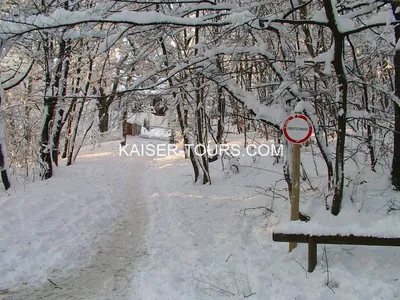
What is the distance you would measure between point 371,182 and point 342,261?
2228mm

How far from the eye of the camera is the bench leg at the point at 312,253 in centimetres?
444

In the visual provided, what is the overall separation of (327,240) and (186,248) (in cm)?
259

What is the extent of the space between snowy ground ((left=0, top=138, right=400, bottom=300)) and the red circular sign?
4.49 ft

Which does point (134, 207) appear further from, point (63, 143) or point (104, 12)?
point (63, 143)

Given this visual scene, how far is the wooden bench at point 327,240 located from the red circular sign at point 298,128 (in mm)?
1286

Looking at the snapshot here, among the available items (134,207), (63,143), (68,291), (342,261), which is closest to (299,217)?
(342,261)

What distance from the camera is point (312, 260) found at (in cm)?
449

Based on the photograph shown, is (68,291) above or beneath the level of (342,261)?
beneath

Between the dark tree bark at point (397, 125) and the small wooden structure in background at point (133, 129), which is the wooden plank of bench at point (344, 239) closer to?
the dark tree bark at point (397, 125)

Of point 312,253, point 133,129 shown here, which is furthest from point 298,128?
point 133,129

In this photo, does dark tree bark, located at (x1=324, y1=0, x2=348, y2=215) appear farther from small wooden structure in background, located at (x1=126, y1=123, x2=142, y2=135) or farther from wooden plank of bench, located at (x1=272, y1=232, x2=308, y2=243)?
small wooden structure in background, located at (x1=126, y1=123, x2=142, y2=135)

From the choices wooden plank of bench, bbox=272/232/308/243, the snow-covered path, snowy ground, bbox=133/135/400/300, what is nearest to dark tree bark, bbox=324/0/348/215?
snowy ground, bbox=133/135/400/300

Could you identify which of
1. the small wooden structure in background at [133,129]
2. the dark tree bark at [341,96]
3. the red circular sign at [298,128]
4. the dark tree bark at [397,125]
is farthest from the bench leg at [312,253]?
the small wooden structure in background at [133,129]

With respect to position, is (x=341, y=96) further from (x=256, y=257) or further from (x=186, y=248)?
(x=186, y=248)
